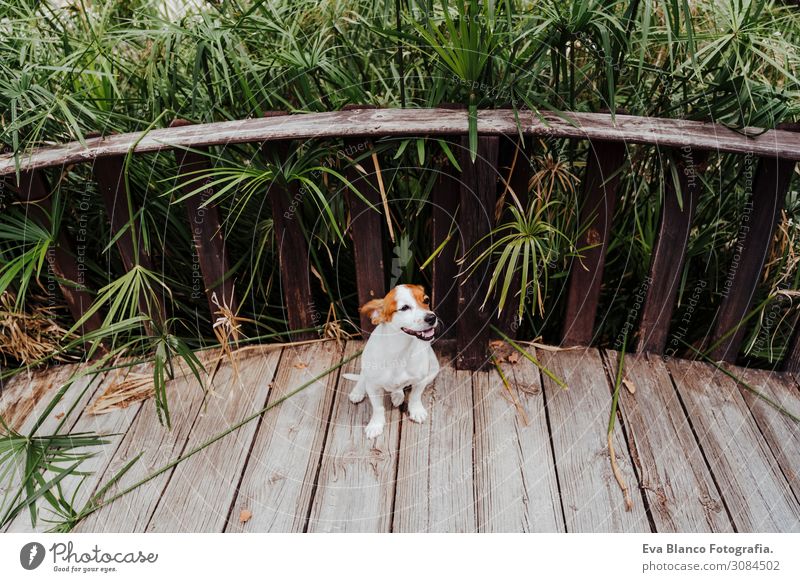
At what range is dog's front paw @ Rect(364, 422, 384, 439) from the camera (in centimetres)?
153

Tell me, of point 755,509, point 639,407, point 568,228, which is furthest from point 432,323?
point 755,509

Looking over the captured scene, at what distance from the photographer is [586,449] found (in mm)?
1493

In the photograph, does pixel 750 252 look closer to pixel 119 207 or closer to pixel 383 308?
pixel 383 308

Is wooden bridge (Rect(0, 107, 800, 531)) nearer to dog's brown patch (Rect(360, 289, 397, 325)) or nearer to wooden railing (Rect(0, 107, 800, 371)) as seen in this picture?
wooden railing (Rect(0, 107, 800, 371))

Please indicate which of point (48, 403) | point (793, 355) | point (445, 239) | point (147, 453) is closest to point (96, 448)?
point (147, 453)

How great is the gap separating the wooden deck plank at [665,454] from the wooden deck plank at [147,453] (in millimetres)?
1059

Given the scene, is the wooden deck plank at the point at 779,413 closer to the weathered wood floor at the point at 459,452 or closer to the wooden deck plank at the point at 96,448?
the weathered wood floor at the point at 459,452

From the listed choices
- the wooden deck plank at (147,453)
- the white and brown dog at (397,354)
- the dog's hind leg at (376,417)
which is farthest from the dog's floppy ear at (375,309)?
the wooden deck plank at (147,453)

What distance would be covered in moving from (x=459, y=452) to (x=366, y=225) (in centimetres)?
57

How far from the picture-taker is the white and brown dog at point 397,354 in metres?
1.33

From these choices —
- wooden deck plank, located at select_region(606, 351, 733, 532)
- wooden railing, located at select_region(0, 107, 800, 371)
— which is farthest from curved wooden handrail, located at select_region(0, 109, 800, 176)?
wooden deck plank, located at select_region(606, 351, 733, 532)

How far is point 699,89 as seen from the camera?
153cm

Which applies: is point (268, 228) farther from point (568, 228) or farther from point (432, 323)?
point (568, 228)

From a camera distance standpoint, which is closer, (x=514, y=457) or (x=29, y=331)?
(x=514, y=457)
